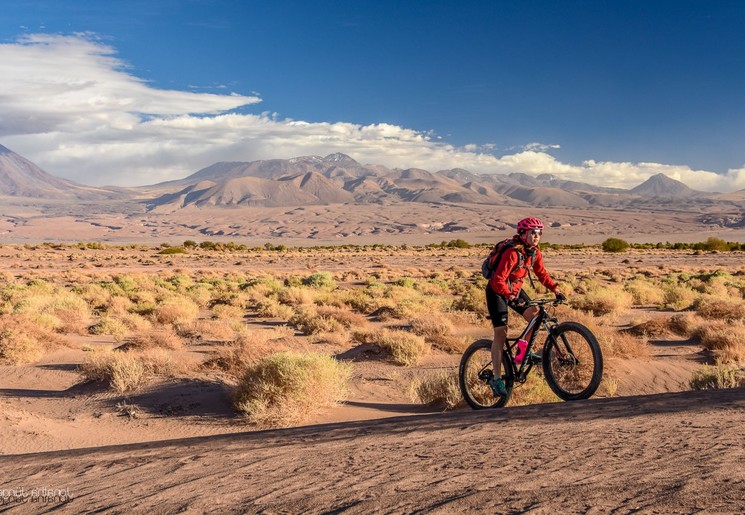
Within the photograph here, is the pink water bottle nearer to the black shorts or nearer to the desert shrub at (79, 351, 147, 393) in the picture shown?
the black shorts

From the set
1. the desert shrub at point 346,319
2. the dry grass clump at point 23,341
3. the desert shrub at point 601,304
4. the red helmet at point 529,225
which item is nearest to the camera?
the red helmet at point 529,225

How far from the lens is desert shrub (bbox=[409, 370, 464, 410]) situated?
26.8 feet

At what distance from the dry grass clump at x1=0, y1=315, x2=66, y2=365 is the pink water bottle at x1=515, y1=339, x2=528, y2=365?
385 inches

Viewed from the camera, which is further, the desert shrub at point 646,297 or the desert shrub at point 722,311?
the desert shrub at point 646,297

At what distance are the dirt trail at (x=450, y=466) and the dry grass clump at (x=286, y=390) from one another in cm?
155

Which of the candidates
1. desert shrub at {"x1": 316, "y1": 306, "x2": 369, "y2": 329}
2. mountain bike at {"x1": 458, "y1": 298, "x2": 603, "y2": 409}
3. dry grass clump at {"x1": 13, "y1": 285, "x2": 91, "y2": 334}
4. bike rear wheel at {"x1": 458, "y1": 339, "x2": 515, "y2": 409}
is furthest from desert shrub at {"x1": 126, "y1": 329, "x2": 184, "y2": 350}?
mountain bike at {"x1": 458, "y1": 298, "x2": 603, "y2": 409}

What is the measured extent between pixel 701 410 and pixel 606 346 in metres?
5.35

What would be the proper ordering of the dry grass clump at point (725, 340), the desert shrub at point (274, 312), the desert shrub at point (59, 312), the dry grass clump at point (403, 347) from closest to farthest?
the dry grass clump at point (725, 340) → the dry grass clump at point (403, 347) → the desert shrub at point (59, 312) → the desert shrub at point (274, 312)

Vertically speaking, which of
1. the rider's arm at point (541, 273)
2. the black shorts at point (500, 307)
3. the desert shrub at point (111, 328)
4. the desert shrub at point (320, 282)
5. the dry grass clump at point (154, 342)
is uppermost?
the rider's arm at point (541, 273)

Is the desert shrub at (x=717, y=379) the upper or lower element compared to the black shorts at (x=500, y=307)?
lower

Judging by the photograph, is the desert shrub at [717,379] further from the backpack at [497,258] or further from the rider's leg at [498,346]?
the backpack at [497,258]

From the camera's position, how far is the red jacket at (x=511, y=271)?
6379mm

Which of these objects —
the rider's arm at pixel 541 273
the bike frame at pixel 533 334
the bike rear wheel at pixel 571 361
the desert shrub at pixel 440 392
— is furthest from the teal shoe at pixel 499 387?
the desert shrub at pixel 440 392

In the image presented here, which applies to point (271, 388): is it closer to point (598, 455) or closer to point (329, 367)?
point (329, 367)
